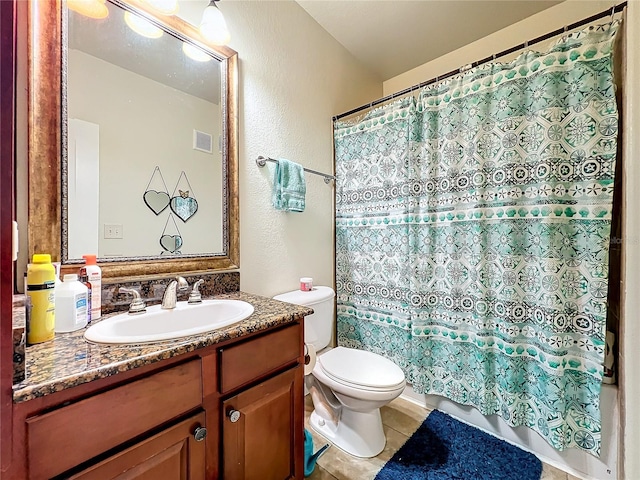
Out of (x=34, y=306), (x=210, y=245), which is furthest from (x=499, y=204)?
(x=34, y=306)

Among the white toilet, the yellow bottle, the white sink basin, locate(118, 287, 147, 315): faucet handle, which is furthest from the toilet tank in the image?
the yellow bottle

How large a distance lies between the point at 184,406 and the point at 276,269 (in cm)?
95

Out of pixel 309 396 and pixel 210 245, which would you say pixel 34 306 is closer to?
pixel 210 245

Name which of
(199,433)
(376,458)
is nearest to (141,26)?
(199,433)

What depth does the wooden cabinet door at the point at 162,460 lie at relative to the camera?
617mm

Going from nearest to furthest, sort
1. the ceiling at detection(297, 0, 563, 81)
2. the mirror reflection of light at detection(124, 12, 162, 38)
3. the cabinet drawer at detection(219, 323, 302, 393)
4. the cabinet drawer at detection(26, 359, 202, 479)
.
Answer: the cabinet drawer at detection(26, 359, 202, 479), the cabinet drawer at detection(219, 323, 302, 393), the mirror reflection of light at detection(124, 12, 162, 38), the ceiling at detection(297, 0, 563, 81)

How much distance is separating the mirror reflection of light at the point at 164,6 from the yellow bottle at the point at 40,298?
107 cm

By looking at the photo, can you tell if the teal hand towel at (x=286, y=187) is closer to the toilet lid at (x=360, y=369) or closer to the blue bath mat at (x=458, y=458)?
the toilet lid at (x=360, y=369)

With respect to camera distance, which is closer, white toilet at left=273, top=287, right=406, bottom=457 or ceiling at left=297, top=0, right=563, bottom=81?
white toilet at left=273, top=287, right=406, bottom=457

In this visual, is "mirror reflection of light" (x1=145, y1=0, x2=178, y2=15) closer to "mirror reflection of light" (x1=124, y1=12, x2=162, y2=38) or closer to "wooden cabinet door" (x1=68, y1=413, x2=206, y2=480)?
"mirror reflection of light" (x1=124, y1=12, x2=162, y2=38)

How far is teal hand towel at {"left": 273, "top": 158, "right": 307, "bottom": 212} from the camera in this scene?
1574 mm

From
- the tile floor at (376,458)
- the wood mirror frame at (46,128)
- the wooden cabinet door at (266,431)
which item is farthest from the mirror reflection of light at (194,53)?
the tile floor at (376,458)

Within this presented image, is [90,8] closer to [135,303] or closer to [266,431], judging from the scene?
[135,303]

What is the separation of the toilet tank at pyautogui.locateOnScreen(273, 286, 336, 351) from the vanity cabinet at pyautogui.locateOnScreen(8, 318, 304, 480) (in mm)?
503
